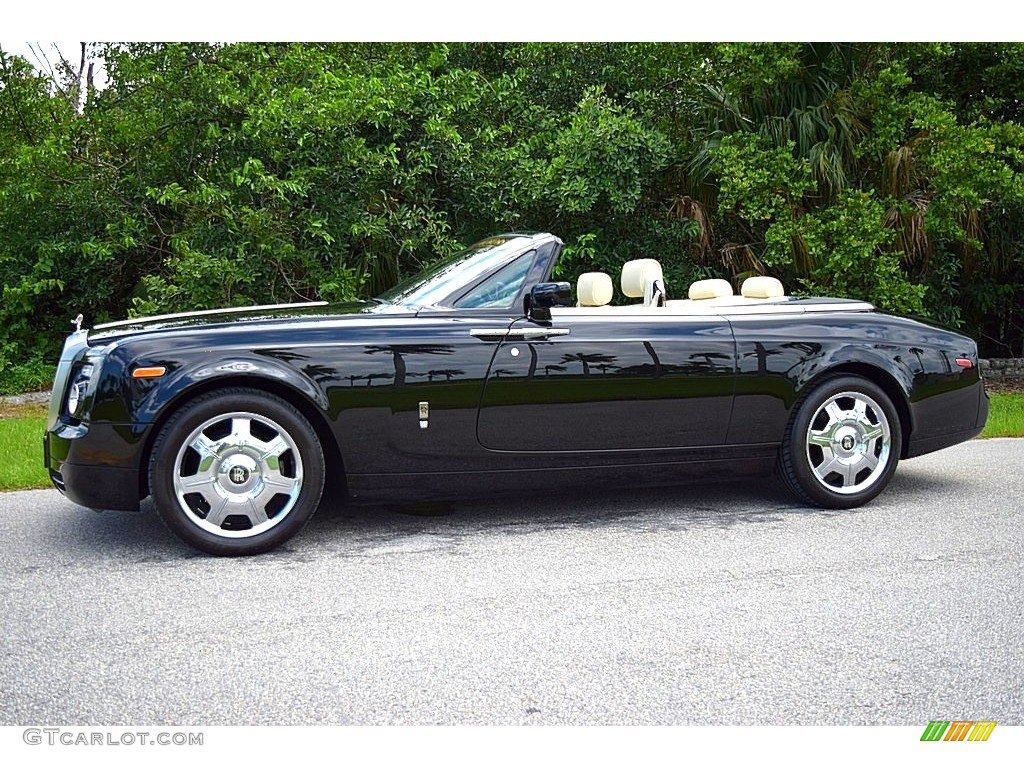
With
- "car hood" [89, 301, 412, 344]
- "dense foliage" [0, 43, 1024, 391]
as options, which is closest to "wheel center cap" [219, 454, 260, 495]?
"car hood" [89, 301, 412, 344]

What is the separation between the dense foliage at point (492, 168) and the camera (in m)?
11.0

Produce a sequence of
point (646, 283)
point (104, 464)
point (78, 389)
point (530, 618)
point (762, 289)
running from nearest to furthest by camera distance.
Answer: point (530, 618)
point (104, 464)
point (78, 389)
point (646, 283)
point (762, 289)

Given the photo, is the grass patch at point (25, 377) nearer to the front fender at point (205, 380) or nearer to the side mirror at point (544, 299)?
the front fender at point (205, 380)

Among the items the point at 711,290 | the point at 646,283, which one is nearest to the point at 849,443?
the point at 711,290

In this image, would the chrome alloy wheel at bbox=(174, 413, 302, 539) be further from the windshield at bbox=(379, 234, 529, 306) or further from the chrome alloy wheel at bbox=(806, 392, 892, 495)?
the chrome alloy wheel at bbox=(806, 392, 892, 495)

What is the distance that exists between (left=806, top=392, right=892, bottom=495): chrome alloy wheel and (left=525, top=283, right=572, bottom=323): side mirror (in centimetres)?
154

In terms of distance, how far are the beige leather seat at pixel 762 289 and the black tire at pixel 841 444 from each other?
0.67 meters

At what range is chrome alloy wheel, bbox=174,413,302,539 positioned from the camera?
468 centimetres

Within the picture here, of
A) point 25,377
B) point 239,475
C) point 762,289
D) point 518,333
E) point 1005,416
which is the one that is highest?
point 762,289

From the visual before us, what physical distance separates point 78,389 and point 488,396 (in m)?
1.81

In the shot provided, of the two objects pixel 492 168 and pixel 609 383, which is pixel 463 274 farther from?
pixel 492 168

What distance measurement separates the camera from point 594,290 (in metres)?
5.75

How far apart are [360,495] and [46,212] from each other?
926 centimetres

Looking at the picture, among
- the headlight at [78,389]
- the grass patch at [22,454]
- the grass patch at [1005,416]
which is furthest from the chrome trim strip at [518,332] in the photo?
the grass patch at [1005,416]
